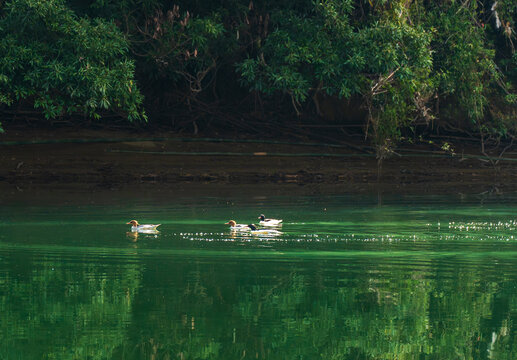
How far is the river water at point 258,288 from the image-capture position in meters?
7.58

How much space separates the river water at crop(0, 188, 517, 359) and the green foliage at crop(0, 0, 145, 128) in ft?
16.0

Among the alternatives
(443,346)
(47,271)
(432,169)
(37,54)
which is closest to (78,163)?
(37,54)

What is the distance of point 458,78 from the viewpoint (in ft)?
96.0

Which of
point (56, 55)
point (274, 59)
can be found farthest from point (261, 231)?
point (274, 59)

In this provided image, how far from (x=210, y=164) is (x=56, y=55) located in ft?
27.5

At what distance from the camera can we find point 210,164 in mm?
29969

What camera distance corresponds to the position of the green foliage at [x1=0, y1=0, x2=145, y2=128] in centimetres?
2155

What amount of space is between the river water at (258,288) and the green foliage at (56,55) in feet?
16.0

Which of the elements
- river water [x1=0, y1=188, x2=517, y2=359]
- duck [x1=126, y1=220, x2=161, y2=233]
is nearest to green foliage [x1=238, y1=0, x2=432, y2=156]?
A: river water [x1=0, y1=188, x2=517, y2=359]

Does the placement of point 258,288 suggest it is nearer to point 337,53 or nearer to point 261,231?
point 261,231

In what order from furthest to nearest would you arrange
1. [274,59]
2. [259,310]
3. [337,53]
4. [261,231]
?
[274,59], [337,53], [261,231], [259,310]

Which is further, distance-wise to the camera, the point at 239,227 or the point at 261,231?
the point at 239,227

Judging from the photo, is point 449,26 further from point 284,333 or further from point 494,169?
point 284,333

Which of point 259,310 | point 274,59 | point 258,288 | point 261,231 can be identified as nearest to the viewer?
point 259,310
